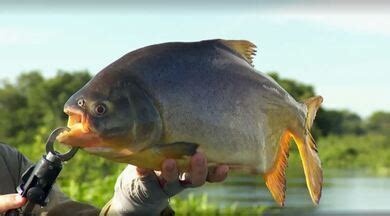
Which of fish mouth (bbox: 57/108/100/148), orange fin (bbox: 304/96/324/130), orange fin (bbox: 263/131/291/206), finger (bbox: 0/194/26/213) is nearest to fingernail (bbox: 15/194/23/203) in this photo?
finger (bbox: 0/194/26/213)

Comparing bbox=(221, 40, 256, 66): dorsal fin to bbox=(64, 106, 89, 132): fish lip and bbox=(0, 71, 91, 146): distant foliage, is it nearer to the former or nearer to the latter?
bbox=(64, 106, 89, 132): fish lip

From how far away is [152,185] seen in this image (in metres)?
1.65

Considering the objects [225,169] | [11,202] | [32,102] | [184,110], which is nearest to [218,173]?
[225,169]

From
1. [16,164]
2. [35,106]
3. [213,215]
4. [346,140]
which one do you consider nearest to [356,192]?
[346,140]

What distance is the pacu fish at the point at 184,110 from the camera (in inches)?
50.7

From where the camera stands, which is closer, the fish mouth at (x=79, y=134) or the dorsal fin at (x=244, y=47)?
the fish mouth at (x=79, y=134)

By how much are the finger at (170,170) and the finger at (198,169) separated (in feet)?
0.10

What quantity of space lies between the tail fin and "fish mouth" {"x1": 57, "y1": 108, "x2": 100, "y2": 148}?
0.38 meters

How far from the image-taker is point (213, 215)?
17.6 feet

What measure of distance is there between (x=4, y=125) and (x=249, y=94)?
35.9 ft

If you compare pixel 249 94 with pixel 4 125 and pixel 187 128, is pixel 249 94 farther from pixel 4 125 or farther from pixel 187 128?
pixel 4 125

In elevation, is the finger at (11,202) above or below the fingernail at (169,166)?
below

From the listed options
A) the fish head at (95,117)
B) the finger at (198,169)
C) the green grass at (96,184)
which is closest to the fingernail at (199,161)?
the finger at (198,169)

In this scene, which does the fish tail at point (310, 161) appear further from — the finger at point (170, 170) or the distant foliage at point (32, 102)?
the distant foliage at point (32, 102)
